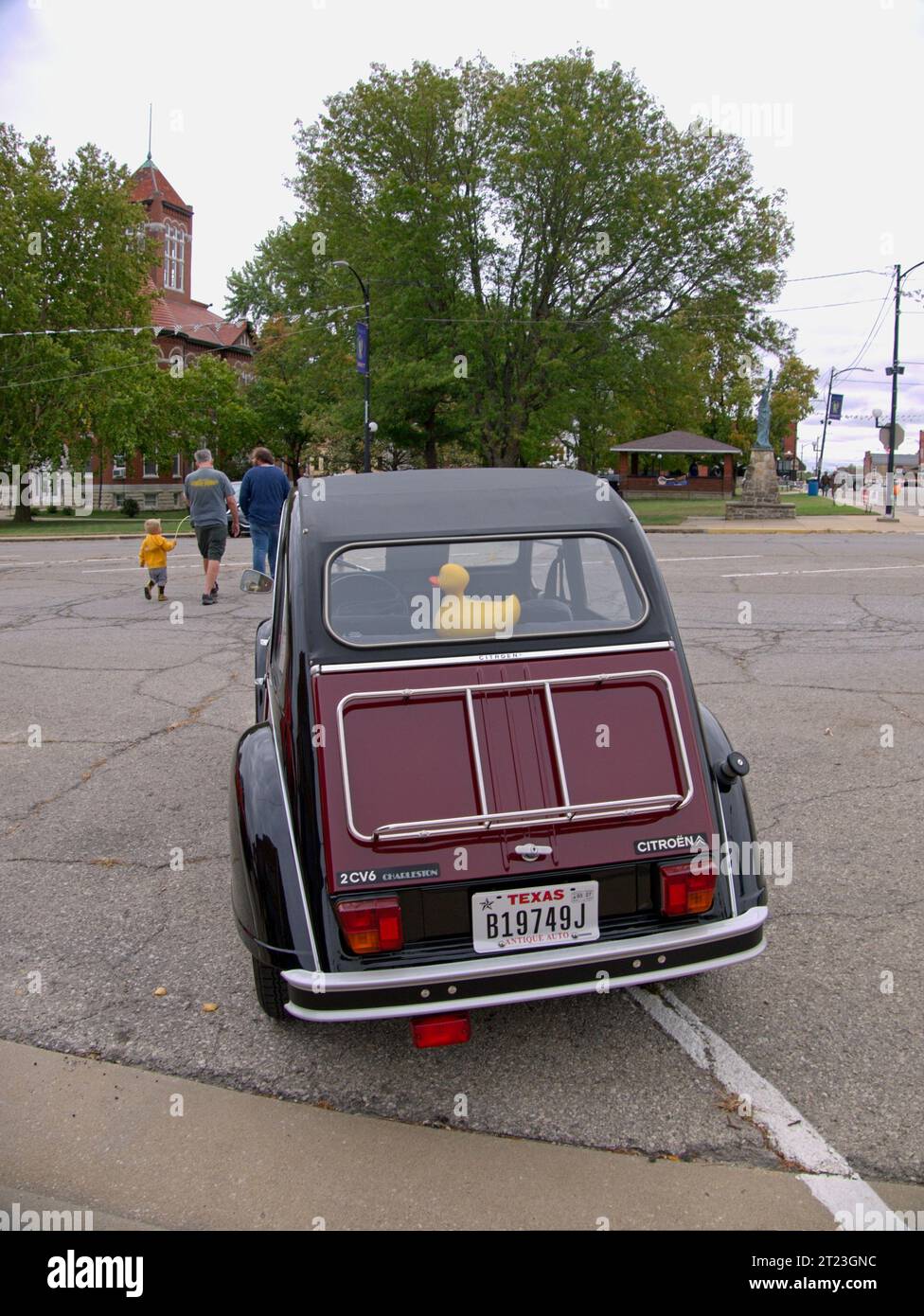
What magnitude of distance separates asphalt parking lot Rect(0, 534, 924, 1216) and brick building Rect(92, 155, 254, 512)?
57155 millimetres

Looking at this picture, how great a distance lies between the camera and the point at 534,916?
10.1 ft

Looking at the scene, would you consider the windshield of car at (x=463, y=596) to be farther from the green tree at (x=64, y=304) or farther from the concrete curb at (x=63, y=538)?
the green tree at (x=64, y=304)

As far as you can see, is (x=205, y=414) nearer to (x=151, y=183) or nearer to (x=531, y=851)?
(x=151, y=183)

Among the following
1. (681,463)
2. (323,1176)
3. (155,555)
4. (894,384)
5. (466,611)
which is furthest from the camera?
(681,463)

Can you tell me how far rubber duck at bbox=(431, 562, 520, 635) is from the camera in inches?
138

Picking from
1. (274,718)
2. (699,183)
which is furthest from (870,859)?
(699,183)

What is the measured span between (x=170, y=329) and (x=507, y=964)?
68.8 metres

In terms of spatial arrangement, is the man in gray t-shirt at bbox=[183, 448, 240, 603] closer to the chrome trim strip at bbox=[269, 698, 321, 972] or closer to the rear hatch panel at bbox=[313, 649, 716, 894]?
the chrome trim strip at bbox=[269, 698, 321, 972]

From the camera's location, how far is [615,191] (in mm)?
29641

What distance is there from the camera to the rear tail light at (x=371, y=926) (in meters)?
2.97

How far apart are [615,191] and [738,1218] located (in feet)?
102

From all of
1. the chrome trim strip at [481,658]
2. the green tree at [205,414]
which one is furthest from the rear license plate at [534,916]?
the green tree at [205,414]

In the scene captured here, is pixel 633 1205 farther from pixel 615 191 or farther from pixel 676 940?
pixel 615 191

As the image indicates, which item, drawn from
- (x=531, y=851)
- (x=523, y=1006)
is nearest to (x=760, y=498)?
(x=523, y=1006)
